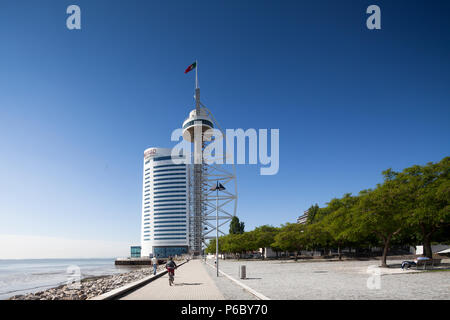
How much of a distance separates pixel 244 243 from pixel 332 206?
3266 centimetres

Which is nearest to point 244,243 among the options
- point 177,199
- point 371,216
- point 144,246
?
point 371,216

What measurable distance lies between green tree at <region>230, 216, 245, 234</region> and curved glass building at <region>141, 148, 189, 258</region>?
67843mm

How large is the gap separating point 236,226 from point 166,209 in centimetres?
7482

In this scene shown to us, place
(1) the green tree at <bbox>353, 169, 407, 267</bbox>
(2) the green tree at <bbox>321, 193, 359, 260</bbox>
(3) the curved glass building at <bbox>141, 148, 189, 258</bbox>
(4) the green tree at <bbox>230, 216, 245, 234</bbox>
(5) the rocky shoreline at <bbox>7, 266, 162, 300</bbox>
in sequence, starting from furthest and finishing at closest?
(3) the curved glass building at <bbox>141, 148, 189, 258</bbox> < (4) the green tree at <bbox>230, 216, 245, 234</bbox> < (2) the green tree at <bbox>321, 193, 359, 260</bbox> < (1) the green tree at <bbox>353, 169, 407, 267</bbox> < (5) the rocky shoreline at <bbox>7, 266, 162, 300</bbox>

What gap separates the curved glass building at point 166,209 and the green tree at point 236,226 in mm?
67843

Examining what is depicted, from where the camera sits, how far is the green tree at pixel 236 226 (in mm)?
118750

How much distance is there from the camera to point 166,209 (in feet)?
601

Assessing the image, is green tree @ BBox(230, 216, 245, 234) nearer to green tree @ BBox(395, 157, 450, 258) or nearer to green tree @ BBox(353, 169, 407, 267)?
green tree @ BBox(395, 157, 450, 258)

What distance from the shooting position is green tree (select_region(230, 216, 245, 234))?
390 feet

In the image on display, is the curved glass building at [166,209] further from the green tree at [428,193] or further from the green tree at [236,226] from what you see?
the green tree at [428,193]

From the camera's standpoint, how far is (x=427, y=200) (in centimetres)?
2895

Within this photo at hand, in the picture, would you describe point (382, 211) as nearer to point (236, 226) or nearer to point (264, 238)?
point (264, 238)

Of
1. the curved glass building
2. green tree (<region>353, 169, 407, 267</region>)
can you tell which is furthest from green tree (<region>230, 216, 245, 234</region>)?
green tree (<region>353, 169, 407, 267</region>)

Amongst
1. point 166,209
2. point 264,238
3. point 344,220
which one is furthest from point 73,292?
point 166,209
